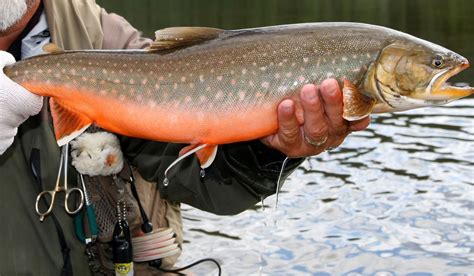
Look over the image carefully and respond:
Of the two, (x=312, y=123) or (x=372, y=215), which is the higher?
(x=312, y=123)

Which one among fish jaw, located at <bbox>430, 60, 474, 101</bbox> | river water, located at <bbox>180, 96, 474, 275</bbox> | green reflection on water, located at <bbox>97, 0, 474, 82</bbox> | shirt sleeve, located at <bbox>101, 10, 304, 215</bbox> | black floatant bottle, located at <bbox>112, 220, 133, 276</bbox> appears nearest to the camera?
fish jaw, located at <bbox>430, 60, 474, 101</bbox>

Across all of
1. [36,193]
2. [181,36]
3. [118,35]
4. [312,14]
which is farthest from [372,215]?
[312,14]

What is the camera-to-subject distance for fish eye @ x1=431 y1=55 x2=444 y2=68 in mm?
2645

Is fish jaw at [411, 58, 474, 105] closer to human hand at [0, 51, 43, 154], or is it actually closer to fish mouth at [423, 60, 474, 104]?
fish mouth at [423, 60, 474, 104]

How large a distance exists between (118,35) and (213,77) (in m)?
1.18

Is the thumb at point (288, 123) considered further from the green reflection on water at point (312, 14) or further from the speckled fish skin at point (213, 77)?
the green reflection on water at point (312, 14)

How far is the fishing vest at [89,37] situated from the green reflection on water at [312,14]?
39.7ft

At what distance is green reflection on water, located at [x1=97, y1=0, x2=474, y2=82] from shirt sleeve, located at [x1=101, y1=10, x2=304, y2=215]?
12299mm

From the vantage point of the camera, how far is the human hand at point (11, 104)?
2869mm

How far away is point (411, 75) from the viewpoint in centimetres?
264

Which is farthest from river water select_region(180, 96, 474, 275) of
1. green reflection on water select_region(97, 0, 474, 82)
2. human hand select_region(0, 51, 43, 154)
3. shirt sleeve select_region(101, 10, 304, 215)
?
green reflection on water select_region(97, 0, 474, 82)

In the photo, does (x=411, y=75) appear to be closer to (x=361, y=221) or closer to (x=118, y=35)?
(x=118, y=35)

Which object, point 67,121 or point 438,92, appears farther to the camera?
point 67,121

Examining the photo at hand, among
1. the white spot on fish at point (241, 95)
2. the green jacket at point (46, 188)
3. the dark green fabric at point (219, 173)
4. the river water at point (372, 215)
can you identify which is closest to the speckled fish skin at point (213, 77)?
the white spot on fish at point (241, 95)
